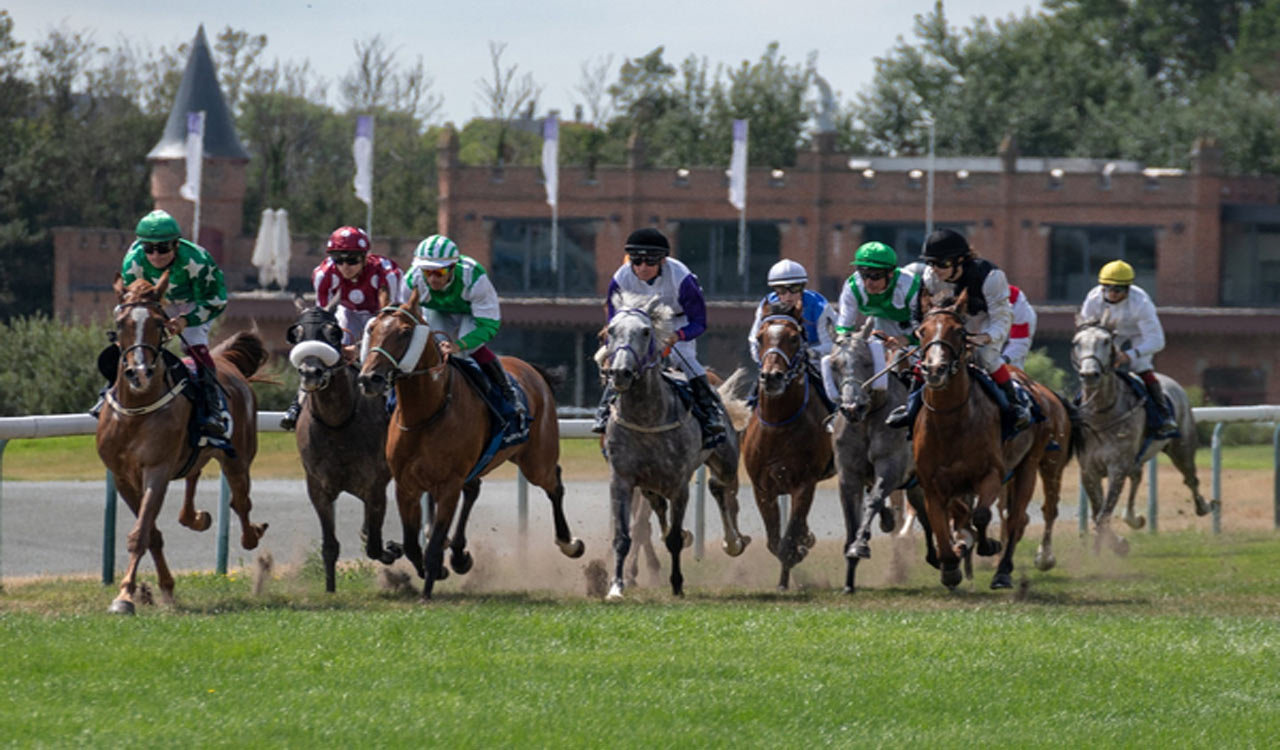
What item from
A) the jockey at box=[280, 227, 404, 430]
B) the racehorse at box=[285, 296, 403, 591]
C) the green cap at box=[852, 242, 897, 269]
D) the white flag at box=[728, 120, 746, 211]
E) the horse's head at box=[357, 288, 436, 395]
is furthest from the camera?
the white flag at box=[728, 120, 746, 211]

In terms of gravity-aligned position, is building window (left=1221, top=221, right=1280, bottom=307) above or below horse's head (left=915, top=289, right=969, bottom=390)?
above

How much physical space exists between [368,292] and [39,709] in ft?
18.8

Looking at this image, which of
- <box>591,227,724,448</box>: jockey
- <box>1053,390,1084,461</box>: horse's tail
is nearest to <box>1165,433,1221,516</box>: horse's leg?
<box>1053,390,1084,461</box>: horse's tail

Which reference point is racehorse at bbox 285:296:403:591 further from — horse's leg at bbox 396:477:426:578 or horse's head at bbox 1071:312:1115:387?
horse's head at bbox 1071:312:1115:387

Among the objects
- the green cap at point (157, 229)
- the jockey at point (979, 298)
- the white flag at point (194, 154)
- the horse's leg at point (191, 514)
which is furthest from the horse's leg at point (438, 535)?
the white flag at point (194, 154)

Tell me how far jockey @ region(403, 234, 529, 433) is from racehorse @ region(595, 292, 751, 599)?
2.46 feet

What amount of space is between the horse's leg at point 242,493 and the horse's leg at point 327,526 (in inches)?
16.6

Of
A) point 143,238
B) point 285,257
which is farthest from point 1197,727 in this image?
point 285,257

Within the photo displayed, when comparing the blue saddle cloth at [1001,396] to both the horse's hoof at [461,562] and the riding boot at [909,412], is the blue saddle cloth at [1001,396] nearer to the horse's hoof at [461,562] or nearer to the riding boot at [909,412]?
the riding boot at [909,412]

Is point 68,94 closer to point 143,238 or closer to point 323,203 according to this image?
point 323,203

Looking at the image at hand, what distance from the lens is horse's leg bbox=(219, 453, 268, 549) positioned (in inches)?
483

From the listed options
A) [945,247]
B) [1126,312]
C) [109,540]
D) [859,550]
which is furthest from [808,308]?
[109,540]

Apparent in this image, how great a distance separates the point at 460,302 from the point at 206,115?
168 ft

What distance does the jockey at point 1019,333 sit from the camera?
1383 centimetres
